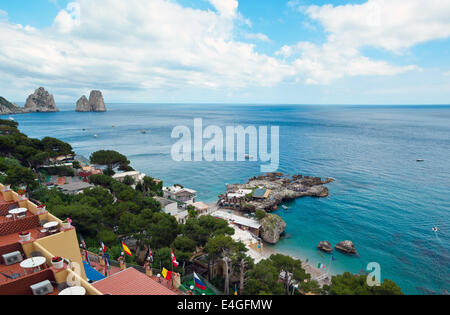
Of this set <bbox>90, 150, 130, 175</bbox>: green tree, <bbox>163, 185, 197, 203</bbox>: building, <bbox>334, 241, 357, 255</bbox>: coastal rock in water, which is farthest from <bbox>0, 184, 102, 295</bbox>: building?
<bbox>90, 150, 130, 175</bbox>: green tree

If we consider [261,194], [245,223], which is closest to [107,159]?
[245,223]

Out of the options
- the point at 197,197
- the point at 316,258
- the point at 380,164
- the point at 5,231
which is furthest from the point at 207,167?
the point at 5,231

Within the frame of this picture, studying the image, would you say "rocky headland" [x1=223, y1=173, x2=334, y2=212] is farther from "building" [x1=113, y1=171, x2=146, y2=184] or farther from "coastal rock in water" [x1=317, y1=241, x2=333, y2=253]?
"building" [x1=113, y1=171, x2=146, y2=184]

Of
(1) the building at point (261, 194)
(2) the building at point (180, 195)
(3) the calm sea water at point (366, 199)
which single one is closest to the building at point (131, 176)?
(2) the building at point (180, 195)

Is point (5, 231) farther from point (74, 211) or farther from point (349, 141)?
point (349, 141)

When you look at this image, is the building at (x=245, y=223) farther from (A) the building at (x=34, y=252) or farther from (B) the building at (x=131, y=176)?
(A) the building at (x=34, y=252)

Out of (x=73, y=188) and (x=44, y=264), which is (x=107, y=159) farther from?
(x=44, y=264)
